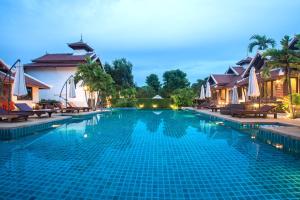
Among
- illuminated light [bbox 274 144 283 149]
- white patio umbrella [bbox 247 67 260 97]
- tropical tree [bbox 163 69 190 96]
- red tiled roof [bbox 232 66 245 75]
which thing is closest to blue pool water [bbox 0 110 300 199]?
illuminated light [bbox 274 144 283 149]

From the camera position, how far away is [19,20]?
151 feet

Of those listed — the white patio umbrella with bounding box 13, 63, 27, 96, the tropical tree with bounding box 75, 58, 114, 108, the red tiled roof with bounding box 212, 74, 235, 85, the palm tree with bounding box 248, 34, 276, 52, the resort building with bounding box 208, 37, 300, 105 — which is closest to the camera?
the white patio umbrella with bounding box 13, 63, 27, 96

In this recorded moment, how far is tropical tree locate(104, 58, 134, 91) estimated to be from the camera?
41719 mm

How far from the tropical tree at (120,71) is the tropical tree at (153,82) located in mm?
9035

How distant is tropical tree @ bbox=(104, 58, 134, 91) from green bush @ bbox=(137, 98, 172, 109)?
8169 mm

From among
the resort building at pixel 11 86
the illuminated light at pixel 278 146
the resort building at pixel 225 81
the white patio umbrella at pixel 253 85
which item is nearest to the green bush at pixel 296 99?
the white patio umbrella at pixel 253 85

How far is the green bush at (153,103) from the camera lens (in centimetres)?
3384

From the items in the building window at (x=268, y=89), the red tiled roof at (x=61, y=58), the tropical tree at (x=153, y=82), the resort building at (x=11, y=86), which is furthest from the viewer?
the tropical tree at (x=153, y=82)

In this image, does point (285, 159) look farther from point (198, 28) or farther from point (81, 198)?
point (198, 28)

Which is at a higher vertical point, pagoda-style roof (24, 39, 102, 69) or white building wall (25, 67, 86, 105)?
pagoda-style roof (24, 39, 102, 69)

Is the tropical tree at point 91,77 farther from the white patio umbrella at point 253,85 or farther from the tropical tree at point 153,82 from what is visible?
the tropical tree at point 153,82

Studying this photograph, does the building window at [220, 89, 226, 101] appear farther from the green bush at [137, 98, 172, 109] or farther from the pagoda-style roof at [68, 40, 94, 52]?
the pagoda-style roof at [68, 40, 94, 52]

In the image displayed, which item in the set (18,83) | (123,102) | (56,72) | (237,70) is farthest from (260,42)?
(18,83)

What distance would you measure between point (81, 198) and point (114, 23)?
31.7m
